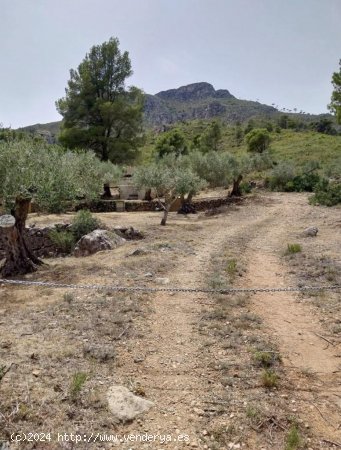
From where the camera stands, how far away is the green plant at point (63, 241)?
13148mm

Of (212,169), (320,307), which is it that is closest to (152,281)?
(320,307)

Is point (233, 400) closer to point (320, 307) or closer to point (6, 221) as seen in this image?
point (320, 307)

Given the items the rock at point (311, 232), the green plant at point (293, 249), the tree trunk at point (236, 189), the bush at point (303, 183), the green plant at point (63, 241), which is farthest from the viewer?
the bush at point (303, 183)

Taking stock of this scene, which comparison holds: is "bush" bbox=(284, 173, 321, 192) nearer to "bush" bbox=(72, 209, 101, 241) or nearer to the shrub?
the shrub

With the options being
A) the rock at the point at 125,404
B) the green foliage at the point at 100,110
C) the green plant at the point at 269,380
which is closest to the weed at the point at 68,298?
the rock at the point at 125,404

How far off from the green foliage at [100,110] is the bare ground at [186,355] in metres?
21.5

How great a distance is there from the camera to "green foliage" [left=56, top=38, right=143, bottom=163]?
95.9 feet

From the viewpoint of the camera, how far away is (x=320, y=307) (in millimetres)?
6641

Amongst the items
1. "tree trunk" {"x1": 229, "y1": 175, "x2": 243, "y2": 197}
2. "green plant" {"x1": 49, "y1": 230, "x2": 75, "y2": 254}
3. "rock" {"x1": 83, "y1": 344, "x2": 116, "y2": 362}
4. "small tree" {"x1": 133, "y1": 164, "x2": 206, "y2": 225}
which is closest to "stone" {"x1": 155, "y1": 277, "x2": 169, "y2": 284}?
"rock" {"x1": 83, "y1": 344, "x2": 116, "y2": 362}

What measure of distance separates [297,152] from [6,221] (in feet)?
135

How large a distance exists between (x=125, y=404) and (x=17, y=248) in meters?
7.50

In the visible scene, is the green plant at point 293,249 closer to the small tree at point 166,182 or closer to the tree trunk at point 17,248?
the tree trunk at point 17,248

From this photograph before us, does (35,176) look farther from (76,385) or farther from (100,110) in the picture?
(100,110)

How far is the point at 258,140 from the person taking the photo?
47781 millimetres
